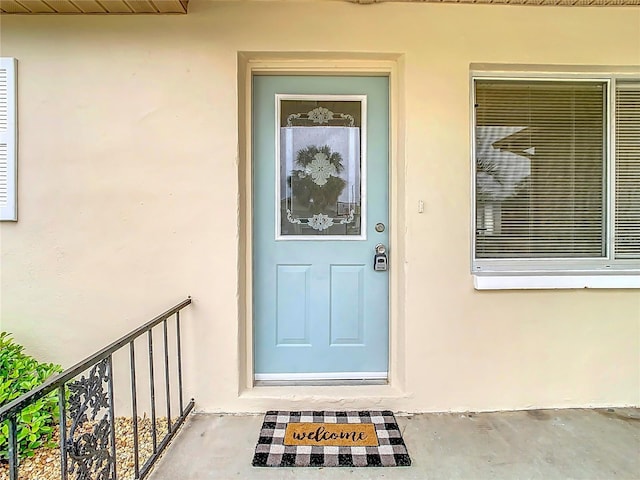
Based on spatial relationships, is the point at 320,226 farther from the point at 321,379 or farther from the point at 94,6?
the point at 94,6

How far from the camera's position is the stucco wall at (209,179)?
2156 mm

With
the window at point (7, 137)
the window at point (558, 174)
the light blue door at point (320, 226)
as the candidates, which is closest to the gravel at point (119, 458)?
the light blue door at point (320, 226)

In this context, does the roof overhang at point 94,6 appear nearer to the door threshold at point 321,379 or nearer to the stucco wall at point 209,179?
the stucco wall at point 209,179

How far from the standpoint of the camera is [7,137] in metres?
2.13

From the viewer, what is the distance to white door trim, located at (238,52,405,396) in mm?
2246

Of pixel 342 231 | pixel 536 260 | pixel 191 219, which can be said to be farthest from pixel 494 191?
pixel 191 219

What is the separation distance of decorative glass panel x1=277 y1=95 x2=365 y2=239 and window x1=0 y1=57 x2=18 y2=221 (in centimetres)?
147

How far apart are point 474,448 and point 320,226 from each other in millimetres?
1434

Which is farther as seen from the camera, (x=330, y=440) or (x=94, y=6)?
(x=94, y=6)

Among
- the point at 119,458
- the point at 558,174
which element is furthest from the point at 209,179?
the point at 558,174

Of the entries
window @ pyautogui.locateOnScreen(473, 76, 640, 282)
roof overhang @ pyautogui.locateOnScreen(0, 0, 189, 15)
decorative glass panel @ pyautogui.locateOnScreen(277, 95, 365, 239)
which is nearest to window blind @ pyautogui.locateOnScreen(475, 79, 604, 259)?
window @ pyautogui.locateOnScreen(473, 76, 640, 282)

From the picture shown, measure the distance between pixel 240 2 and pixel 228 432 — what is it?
2344 mm

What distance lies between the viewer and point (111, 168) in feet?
7.15

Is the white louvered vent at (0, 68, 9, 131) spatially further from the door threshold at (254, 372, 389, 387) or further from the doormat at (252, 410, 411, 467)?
the doormat at (252, 410, 411, 467)
